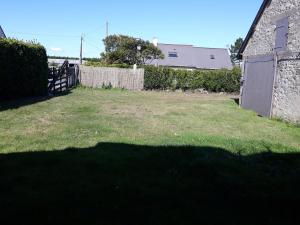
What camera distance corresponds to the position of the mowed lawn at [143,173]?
5.14m

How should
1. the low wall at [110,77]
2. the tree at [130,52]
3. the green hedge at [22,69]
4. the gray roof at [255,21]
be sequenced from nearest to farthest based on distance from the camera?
the green hedge at [22,69]
the gray roof at [255,21]
the low wall at [110,77]
the tree at [130,52]

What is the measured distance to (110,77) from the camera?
31750mm

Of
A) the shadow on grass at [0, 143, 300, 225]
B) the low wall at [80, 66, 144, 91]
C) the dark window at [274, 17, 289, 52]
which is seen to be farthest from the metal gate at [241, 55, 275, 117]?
the low wall at [80, 66, 144, 91]

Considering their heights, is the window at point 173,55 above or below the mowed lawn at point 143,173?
above

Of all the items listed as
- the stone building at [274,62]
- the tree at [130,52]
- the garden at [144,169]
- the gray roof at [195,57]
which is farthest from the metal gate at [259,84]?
the gray roof at [195,57]

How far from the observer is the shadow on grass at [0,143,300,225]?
505 cm

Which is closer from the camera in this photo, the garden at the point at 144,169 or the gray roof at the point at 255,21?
the garden at the point at 144,169

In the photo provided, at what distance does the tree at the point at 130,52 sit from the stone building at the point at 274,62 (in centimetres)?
3203

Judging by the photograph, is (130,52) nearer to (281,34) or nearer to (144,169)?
(281,34)

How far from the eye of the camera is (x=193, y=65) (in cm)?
6028

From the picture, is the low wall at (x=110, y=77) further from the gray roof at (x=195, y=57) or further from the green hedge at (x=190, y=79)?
the gray roof at (x=195, y=57)

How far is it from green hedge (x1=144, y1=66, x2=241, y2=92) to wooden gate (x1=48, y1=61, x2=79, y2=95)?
17.9 ft

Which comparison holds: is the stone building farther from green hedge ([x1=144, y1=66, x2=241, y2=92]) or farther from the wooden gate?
green hedge ([x1=144, y1=66, x2=241, y2=92])

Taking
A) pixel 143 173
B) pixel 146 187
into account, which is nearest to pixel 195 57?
pixel 143 173
